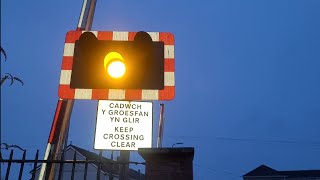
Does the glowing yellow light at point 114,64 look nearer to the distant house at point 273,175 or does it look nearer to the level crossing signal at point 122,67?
the level crossing signal at point 122,67

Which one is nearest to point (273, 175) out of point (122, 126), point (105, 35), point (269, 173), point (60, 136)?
point (269, 173)

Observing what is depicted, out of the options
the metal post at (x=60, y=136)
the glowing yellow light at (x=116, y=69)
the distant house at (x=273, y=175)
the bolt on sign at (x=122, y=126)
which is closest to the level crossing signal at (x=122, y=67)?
the glowing yellow light at (x=116, y=69)

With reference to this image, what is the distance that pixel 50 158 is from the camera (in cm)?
400

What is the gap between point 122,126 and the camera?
137 inches

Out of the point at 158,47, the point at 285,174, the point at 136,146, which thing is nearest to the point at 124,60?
the point at 158,47

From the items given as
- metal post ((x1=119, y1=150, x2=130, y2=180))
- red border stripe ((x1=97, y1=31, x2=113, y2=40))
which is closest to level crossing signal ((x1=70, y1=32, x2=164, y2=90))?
red border stripe ((x1=97, y1=31, x2=113, y2=40))

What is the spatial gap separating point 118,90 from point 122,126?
0.45 meters

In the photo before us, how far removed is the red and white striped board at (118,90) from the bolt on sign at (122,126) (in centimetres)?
12

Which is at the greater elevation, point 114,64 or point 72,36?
point 72,36

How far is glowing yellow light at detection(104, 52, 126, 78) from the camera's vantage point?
11.0 ft

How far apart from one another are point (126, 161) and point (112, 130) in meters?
0.36

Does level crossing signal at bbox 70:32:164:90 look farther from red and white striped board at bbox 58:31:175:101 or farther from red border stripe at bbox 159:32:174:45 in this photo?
red border stripe at bbox 159:32:174:45

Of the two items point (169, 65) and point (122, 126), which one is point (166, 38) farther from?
point (122, 126)

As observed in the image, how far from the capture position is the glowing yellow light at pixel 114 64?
Answer: 11.0ft
